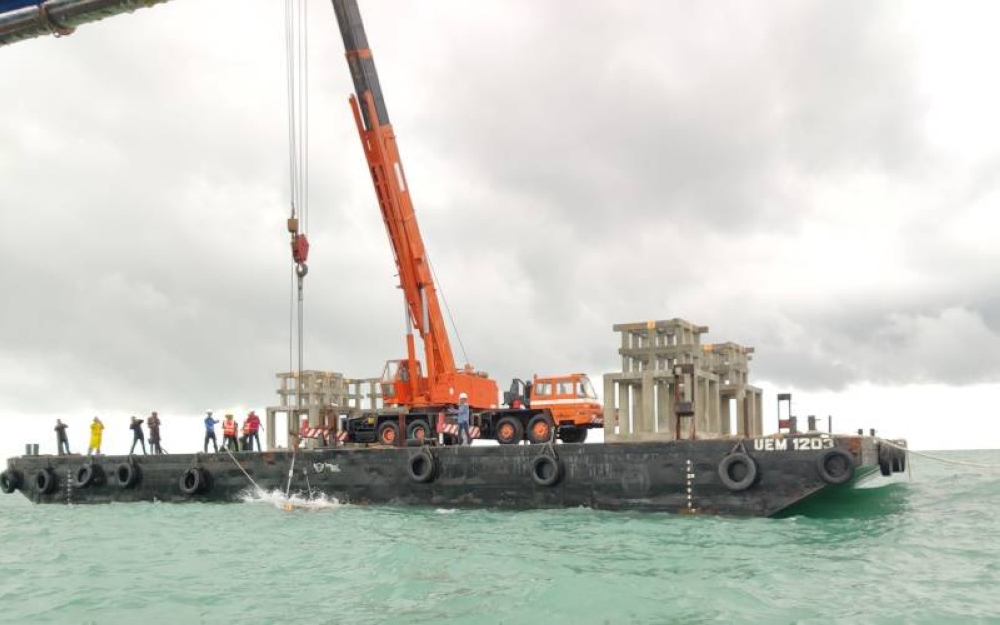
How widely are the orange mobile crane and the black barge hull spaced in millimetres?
3150

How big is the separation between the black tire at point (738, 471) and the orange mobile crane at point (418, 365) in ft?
24.2

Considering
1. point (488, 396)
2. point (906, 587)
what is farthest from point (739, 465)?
point (488, 396)

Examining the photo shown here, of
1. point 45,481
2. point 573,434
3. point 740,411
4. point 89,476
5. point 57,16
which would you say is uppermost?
point 57,16

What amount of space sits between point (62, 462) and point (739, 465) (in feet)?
76.5

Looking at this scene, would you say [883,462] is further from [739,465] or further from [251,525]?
[251,525]

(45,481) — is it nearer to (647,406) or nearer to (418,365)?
(418,365)

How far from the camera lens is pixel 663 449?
2050 cm

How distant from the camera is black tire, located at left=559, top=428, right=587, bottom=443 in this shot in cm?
2788

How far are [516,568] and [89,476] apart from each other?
20.9 meters

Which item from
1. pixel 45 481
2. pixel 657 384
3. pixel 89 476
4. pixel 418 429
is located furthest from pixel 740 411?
pixel 45 481

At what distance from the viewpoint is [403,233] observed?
27.0m

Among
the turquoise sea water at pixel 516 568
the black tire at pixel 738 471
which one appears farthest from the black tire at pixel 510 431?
the black tire at pixel 738 471

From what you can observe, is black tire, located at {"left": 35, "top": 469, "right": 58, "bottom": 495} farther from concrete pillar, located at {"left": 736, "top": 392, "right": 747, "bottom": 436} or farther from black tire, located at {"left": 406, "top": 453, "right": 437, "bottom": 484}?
concrete pillar, located at {"left": 736, "top": 392, "right": 747, "bottom": 436}

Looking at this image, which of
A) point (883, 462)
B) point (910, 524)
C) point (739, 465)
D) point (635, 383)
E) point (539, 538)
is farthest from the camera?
point (883, 462)
